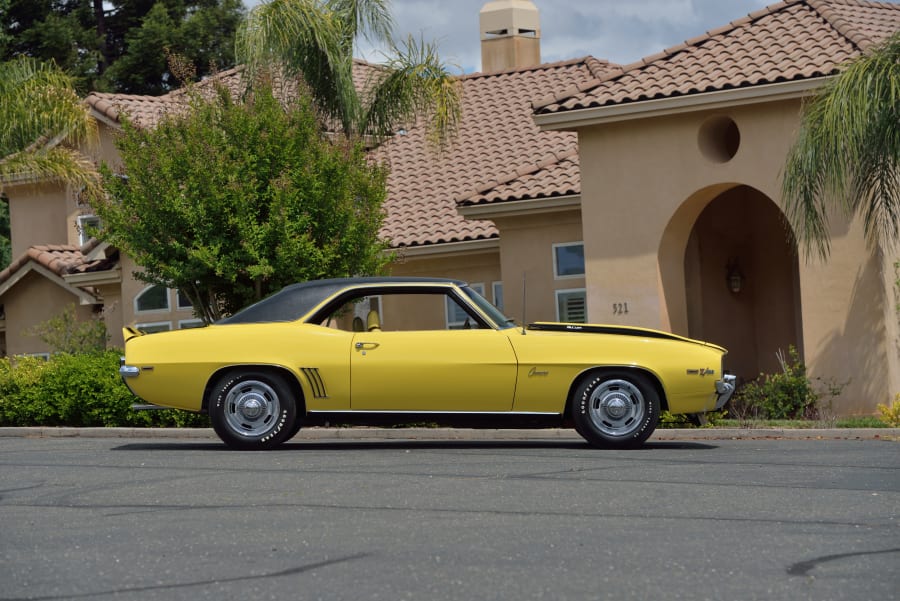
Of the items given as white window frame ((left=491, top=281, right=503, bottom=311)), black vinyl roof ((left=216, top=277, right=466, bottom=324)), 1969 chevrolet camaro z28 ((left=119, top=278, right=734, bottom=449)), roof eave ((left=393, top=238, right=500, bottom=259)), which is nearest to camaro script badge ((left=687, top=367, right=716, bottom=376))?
1969 chevrolet camaro z28 ((left=119, top=278, right=734, bottom=449))

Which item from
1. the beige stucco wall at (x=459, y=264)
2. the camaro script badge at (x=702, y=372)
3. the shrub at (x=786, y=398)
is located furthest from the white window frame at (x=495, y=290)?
the camaro script badge at (x=702, y=372)

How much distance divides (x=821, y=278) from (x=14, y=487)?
1188 cm

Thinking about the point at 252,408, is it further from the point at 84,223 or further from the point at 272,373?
the point at 84,223

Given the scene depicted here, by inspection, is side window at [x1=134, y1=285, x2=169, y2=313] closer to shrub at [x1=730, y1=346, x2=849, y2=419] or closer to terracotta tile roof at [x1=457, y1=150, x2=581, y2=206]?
terracotta tile roof at [x1=457, y1=150, x2=581, y2=206]

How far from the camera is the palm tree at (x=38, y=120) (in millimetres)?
23234

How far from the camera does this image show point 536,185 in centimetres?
2322

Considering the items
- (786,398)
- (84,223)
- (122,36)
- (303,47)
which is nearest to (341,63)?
(303,47)

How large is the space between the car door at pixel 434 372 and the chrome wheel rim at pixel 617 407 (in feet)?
2.56

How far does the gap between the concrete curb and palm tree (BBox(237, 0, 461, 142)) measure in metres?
6.29

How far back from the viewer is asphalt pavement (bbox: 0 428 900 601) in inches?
249

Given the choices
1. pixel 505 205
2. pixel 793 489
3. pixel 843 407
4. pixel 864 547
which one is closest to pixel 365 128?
pixel 505 205

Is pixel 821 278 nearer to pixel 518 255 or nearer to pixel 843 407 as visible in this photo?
pixel 843 407

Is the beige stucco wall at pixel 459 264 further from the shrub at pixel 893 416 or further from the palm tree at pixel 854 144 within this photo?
the shrub at pixel 893 416

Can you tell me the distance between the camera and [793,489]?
31.2 feet
